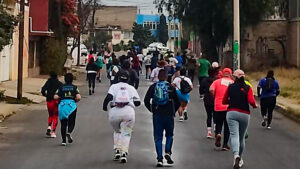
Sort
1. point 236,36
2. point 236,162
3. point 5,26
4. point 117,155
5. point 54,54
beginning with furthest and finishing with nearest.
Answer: point 54,54 → point 236,36 → point 5,26 → point 117,155 → point 236,162

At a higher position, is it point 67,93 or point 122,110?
point 67,93

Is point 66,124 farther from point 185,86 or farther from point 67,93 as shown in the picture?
point 185,86

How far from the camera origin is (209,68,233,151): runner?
13023 mm

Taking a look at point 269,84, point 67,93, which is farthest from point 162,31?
point 67,93

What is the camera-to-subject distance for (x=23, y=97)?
24469 millimetres

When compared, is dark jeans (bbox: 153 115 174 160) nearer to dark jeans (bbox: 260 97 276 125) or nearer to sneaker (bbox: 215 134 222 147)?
sneaker (bbox: 215 134 222 147)

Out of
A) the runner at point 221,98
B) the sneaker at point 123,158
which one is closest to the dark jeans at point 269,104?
the runner at point 221,98

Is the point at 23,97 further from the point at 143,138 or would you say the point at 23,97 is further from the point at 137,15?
the point at 137,15

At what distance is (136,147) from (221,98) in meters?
2.05

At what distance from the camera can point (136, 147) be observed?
13531mm

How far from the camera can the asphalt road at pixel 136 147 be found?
11633 millimetres

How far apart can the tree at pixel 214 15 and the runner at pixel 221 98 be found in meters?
27.9

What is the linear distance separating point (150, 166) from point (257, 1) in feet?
102

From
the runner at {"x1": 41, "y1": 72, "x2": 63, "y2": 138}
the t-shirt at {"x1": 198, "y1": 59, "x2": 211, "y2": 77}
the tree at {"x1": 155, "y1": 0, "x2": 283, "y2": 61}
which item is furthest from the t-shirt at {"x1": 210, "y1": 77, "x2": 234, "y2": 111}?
the tree at {"x1": 155, "y1": 0, "x2": 283, "y2": 61}
